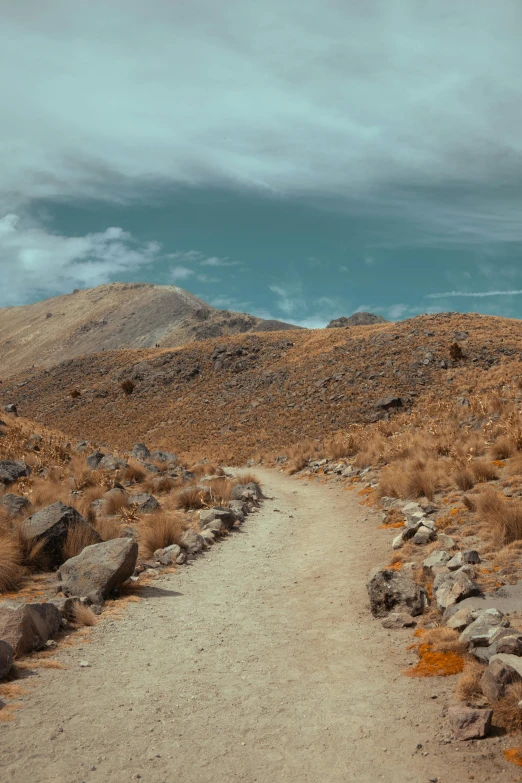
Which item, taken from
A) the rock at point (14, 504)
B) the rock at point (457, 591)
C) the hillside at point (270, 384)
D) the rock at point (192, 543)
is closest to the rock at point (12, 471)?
the rock at point (14, 504)

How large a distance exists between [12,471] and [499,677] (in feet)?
52.4

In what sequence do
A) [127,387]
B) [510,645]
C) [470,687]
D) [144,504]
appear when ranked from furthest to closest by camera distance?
1. [127,387]
2. [144,504]
3. [510,645]
4. [470,687]

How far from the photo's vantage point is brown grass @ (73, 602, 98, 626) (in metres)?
7.60

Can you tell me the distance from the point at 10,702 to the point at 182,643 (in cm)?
244

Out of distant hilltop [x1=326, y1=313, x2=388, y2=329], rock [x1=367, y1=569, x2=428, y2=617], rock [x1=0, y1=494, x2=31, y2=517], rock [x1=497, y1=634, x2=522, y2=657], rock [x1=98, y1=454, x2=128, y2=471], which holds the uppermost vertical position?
distant hilltop [x1=326, y1=313, x2=388, y2=329]

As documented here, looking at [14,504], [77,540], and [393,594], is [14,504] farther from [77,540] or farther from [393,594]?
[393,594]

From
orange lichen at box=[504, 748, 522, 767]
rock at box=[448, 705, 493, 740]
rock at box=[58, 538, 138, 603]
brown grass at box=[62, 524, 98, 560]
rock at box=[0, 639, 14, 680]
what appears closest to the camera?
orange lichen at box=[504, 748, 522, 767]

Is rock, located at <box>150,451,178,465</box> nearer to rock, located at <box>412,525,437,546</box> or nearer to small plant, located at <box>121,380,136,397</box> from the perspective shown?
rock, located at <box>412,525,437,546</box>

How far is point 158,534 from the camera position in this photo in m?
11.9

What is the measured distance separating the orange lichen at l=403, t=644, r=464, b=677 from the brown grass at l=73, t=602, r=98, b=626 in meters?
4.38

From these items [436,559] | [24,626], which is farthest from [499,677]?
[24,626]

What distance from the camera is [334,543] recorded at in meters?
12.8

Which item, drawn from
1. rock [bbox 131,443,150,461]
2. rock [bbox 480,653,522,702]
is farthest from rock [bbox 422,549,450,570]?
rock [bbox 131,443,150,461]

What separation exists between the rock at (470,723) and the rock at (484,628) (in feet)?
3.73
